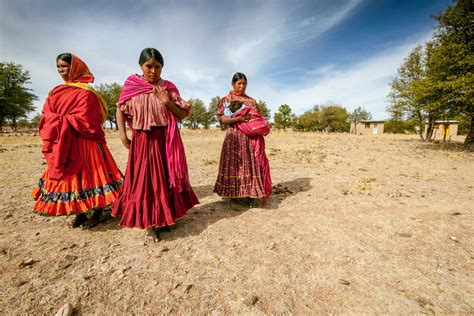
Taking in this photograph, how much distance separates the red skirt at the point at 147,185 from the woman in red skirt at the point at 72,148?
541mm

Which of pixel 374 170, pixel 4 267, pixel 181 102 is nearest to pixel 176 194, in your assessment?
pixel 181 102

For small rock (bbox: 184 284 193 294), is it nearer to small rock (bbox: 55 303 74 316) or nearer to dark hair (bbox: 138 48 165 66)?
small rock (bbox: 55 303 74 316)

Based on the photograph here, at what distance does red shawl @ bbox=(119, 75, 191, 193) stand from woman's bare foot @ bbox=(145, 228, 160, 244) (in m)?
0.61

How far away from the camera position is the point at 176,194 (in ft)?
9.27

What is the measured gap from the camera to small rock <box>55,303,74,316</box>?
1595 mm

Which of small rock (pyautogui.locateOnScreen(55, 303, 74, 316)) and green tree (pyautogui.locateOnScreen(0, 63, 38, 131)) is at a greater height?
green tree (pyautogui.locateOnScreen(0, 63, 38, 131))

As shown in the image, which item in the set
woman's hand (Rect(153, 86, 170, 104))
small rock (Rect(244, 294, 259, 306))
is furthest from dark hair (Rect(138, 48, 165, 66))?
small rock (Rect(244, 294, 259, 306))

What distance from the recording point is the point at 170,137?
265 centimetres

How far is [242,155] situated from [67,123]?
98.2 inches

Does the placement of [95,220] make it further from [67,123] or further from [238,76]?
[238,76]

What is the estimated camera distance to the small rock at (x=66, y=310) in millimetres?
1595

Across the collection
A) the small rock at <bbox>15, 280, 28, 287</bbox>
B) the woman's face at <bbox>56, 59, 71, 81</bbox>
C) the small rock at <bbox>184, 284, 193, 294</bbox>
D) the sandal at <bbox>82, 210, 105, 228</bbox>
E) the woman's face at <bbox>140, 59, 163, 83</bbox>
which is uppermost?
the woman's face at <bbox>56, 59, 71, 81</bbox>

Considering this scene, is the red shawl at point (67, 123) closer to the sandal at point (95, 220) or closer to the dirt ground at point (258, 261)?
the sandal at point (95, 220)

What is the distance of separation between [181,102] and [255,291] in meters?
2.21
